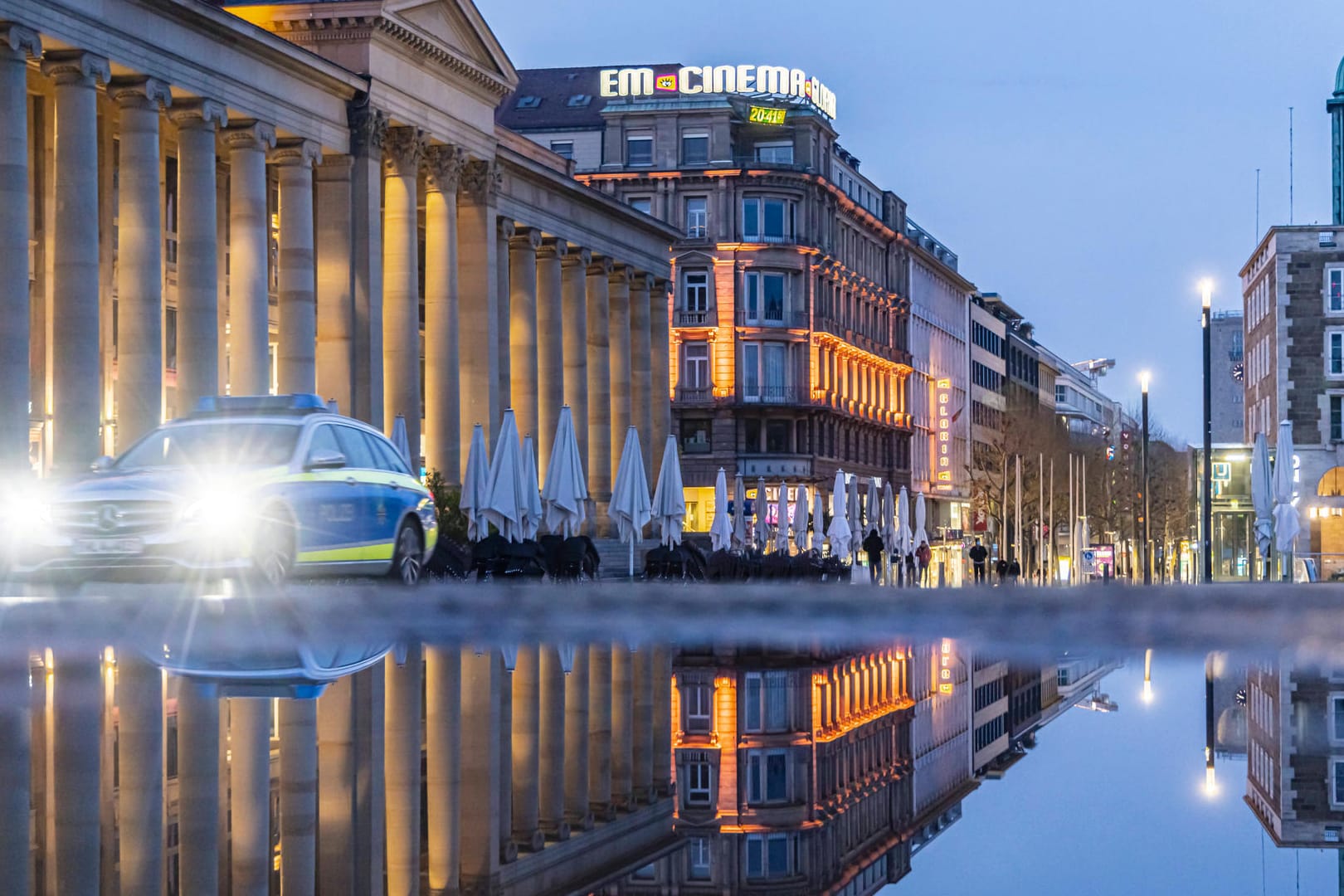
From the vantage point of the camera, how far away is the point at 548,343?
69.1m

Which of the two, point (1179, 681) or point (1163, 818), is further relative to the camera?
point (1179, 681)

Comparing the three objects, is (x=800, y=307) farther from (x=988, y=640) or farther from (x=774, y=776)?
(x=774, y=776)

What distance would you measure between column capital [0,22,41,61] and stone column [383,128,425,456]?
17.2m

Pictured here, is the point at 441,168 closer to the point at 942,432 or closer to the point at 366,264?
the point at 366,264

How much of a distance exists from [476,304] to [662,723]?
165 feet

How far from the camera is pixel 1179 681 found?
1217 centimetres

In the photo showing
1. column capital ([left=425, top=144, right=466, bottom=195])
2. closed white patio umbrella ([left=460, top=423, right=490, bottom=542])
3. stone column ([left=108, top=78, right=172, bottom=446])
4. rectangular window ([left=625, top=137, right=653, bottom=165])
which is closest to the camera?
closed white patio umbrella ([left=460, top=423, right=490, bottom=542])

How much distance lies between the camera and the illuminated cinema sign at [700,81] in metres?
102

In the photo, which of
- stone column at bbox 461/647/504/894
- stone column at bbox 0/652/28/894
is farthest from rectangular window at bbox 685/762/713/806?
stone column at bbox 0/652/28/894

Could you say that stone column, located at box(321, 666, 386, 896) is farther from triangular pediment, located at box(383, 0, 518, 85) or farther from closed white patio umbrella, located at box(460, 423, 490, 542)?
triangular pediment, located at box(383, 0, 518, 85)

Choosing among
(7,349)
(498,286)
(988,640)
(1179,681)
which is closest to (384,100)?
(498,286)

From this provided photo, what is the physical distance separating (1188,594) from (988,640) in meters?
11.4

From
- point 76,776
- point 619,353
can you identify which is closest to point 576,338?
point 619,353

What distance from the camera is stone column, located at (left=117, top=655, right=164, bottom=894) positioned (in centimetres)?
586
